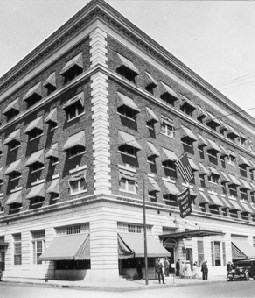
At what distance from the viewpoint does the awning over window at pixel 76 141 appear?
29.8 meters

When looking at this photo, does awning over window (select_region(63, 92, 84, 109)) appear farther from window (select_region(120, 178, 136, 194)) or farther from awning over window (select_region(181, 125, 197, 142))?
awning over window (select_region(181, 125, 197, 142))

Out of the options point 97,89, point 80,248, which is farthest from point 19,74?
point 80,248

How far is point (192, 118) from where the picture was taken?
4147 cm

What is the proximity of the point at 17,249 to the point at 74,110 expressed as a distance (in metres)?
13.5

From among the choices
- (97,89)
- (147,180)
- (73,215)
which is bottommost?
(73,215)

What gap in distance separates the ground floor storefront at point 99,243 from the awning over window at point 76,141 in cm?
460

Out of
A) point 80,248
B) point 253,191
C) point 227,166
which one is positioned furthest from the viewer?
point 253,191

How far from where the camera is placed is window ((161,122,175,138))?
3666 centimetres

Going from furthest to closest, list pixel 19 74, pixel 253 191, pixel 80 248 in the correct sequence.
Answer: pixel 253 191 < pixel 19 74 < pixel 80 248

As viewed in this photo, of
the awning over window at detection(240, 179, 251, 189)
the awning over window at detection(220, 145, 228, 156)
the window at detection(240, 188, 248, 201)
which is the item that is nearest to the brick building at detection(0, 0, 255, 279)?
the awning over window at detection(220, 145, 228, 156)

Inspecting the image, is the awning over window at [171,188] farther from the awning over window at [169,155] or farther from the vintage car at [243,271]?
the vintage car at [243,271]

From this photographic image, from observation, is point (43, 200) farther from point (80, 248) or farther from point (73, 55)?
point (73, 55)

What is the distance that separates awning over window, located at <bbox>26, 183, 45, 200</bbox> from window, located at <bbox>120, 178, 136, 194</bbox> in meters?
6.86

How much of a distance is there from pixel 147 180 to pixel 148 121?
5.17m
